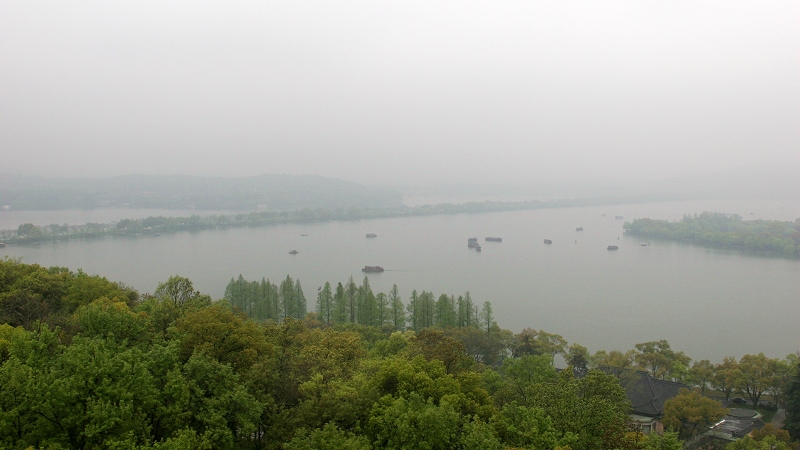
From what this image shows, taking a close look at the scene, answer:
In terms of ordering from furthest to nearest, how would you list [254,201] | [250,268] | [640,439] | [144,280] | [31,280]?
[254,201] → [250,268] → [144,280] → [31,280] → [640,439]

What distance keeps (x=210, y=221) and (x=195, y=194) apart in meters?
22.3

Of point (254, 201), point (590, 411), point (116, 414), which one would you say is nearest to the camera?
point (116, 414)

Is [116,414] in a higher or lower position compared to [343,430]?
higher

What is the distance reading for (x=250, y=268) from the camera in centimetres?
1848

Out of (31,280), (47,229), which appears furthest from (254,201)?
(31,280)

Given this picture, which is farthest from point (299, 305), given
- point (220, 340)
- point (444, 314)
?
point (220, 340)

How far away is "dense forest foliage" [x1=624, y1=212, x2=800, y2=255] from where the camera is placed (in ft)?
72.9

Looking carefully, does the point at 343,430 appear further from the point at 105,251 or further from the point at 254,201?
the point at 254,201

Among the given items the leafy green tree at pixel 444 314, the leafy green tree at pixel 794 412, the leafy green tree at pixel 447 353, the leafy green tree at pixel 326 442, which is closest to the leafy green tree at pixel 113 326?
the leafy green tree at pixel 326 442

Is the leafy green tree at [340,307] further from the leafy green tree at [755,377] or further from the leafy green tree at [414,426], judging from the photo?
the leafy green tree at [414,426]

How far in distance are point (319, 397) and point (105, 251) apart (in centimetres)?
2155

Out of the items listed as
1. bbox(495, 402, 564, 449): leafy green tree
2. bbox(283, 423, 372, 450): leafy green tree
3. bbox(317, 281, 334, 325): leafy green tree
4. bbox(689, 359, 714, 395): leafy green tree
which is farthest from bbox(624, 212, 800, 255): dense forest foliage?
bbox(283, 423, 372, 450): leafy green tree

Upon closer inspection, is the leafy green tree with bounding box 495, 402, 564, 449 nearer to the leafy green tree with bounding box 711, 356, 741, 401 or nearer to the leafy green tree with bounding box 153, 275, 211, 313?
the leafy green tree with bounding box 153, 275, 211, 313

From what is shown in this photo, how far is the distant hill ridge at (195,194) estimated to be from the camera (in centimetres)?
4341
